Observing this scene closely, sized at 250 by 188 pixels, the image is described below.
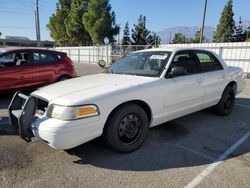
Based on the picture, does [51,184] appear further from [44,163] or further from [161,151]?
[161,151]

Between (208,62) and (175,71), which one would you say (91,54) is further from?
(175,71)

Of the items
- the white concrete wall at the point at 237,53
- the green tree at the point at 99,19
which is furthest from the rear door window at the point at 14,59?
the green tree at the point at 99,19

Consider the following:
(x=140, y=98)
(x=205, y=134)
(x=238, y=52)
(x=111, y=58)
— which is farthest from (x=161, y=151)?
(x=111, y=58)

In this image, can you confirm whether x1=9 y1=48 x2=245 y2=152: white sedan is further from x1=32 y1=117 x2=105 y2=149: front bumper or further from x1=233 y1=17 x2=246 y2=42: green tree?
x1=233 y1=17 x2=246 y2=42: green tree

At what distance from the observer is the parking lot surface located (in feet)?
9.26

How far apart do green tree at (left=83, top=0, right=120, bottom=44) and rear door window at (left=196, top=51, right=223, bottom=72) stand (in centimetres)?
Result: 2433

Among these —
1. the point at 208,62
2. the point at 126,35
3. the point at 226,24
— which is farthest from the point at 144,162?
the point at 126,35

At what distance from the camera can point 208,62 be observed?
4.95 metres

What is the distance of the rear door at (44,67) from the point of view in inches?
282

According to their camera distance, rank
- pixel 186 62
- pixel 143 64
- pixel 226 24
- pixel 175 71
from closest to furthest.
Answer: pixel 175 71 → pixel 143 64 → pixel 186 62 → pixel 226 24

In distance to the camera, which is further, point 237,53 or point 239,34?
point 239,34

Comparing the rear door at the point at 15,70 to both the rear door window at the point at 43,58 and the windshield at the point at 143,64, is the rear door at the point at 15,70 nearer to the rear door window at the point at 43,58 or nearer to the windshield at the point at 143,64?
the rear door window at the point at 43,58

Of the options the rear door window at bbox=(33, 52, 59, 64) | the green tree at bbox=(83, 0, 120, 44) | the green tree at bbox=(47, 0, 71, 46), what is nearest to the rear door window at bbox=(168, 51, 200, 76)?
the rear door window at bbox=(33, 52, 59, 64)

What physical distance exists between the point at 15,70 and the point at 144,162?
16.9 feet
